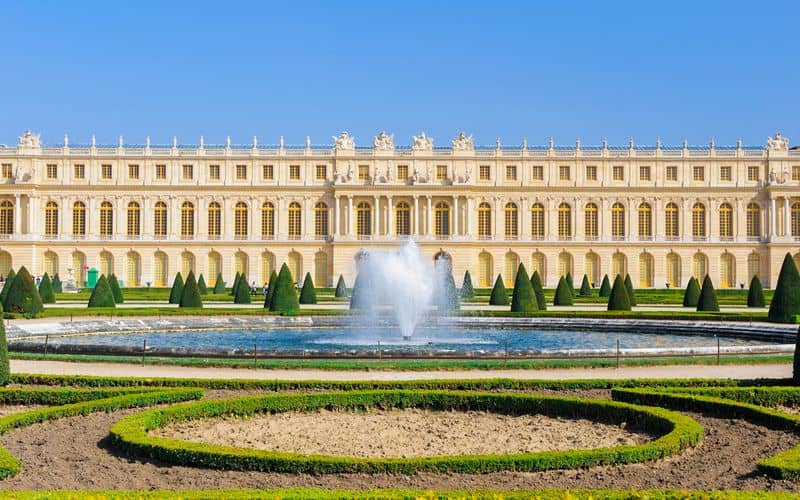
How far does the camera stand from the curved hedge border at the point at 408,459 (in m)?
7.47

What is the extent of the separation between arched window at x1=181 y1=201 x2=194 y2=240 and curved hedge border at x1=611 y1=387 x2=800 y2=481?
4748 centimetres

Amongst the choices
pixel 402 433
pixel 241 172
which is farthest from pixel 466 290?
pixel 402 433

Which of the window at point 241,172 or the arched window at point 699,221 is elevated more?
the window at point 241,172

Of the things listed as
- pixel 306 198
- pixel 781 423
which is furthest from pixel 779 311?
pixel 306 198

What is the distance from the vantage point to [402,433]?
970cm

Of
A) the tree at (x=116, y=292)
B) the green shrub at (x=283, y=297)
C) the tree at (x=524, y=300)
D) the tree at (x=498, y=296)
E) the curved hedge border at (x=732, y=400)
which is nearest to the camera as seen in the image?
the curved hedge border at (x=732, y=400)

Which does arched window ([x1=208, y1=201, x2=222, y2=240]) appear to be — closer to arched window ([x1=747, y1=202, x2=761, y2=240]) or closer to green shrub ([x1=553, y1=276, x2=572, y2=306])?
green shrub ([x1=553, y1=276, x2=572, y2=306])

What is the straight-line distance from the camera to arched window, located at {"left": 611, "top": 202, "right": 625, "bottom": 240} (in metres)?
56.3

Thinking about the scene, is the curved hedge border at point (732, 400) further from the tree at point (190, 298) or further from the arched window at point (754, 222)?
the arched window at point (754, 222)

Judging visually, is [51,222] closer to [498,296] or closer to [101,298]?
[101,298]

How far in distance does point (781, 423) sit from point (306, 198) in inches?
1878

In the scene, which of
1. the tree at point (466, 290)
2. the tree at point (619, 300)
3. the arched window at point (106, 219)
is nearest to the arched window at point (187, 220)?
the arched window at point (106, 219)

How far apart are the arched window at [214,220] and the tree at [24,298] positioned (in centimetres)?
2951

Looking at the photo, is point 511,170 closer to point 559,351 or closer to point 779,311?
point 779,311
